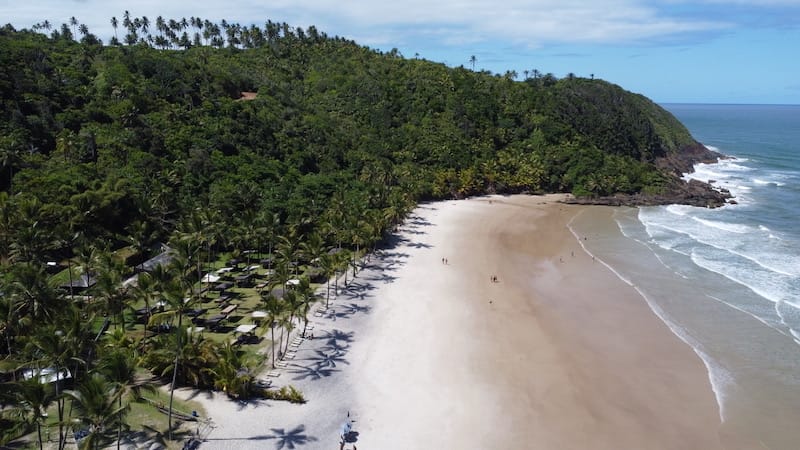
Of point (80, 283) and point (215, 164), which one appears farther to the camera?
point (215, 164)

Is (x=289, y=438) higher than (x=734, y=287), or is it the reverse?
(x=734, y=287)

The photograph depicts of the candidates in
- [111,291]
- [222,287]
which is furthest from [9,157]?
[111,291]

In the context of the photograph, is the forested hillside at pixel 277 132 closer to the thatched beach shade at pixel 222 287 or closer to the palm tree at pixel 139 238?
the palm tree at pixel 139 238

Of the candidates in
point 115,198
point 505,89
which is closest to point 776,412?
point 115,198

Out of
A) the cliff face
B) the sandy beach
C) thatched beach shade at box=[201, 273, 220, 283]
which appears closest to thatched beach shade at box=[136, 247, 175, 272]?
thatched beach shade at box=[201, 273, 220, 283]

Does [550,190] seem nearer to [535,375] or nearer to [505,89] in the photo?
[505,89]

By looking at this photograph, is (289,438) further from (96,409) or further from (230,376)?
(96,409)
